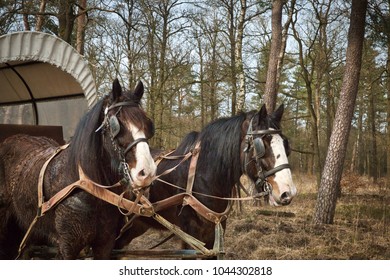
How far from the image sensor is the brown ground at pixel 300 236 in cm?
594

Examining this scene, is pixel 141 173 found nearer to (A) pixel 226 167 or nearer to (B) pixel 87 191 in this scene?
(B) pixel 87 191

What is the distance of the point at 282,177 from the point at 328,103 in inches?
550

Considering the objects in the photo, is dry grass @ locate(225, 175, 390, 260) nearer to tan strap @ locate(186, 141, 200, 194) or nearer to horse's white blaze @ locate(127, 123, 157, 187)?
tan strap @ locate(186, 141, 200, 194)

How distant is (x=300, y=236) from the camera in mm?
6664

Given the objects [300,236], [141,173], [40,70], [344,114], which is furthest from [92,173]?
[344,114]

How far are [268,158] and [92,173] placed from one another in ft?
4.43

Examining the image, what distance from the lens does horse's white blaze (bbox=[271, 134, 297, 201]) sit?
296 centimetres

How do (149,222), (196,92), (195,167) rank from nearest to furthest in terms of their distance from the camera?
(195,167)
(149,222)
(196,92)

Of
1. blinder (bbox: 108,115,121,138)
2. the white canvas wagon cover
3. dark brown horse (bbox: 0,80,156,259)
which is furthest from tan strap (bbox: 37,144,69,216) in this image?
the white canvas wagon cover
